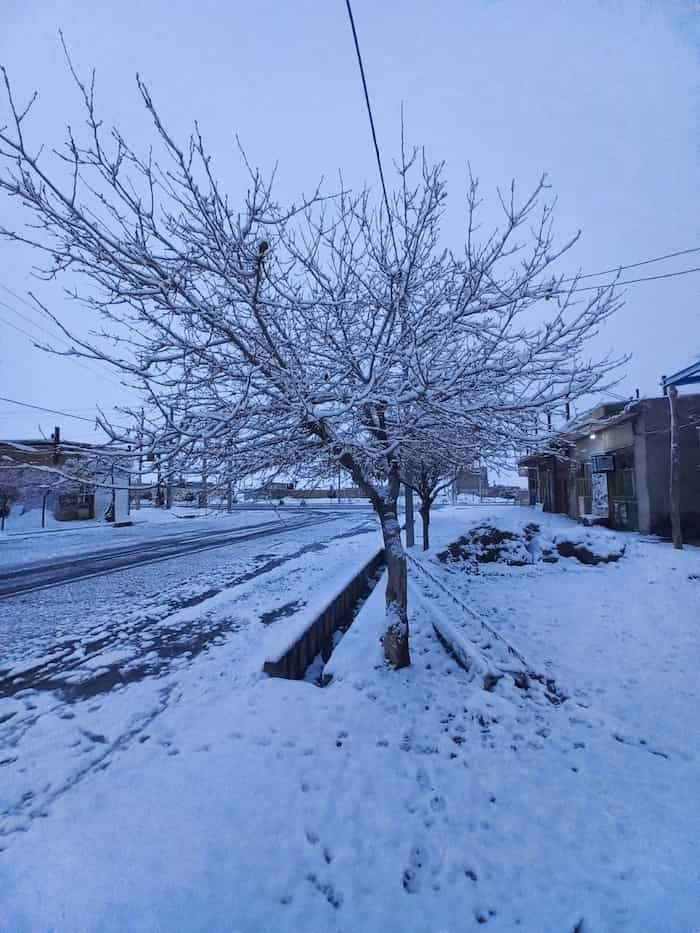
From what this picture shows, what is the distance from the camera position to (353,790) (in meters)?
3.34

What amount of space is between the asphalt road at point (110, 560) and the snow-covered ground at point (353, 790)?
5766 millimetres

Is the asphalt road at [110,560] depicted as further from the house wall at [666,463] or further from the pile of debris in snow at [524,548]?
the house wall at [666,463]

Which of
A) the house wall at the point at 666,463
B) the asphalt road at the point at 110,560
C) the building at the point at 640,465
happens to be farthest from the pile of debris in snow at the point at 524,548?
the asphalt road at the point at 110,560

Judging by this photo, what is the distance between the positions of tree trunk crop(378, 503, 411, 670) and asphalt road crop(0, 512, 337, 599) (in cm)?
Answer: 922

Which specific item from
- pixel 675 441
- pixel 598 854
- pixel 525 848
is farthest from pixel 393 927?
pixel 675 441

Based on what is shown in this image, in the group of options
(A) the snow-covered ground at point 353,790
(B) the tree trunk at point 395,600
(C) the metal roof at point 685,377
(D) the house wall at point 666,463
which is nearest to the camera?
(A) the snow-covered ground at point 353,790

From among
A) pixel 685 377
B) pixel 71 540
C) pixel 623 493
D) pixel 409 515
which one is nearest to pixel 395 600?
pixel 409 515

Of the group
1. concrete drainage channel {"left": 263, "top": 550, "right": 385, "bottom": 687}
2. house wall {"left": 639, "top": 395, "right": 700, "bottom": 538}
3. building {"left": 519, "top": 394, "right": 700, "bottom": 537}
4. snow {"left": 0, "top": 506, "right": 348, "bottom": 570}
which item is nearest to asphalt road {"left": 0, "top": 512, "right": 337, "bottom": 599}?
snow {"left": 0, "top": 506, "right": 348, "bottom": 570}

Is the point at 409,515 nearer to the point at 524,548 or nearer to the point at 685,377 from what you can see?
the point at 524,548

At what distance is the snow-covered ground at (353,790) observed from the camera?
94.8 inches

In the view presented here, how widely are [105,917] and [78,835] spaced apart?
2.36ft

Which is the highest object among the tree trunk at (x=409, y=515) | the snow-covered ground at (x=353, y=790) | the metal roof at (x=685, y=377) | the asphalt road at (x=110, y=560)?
the metal roof at (x=685, y=377)

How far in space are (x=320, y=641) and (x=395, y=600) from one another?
1.89 m

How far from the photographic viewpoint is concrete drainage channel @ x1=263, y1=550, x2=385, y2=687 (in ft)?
17.5
